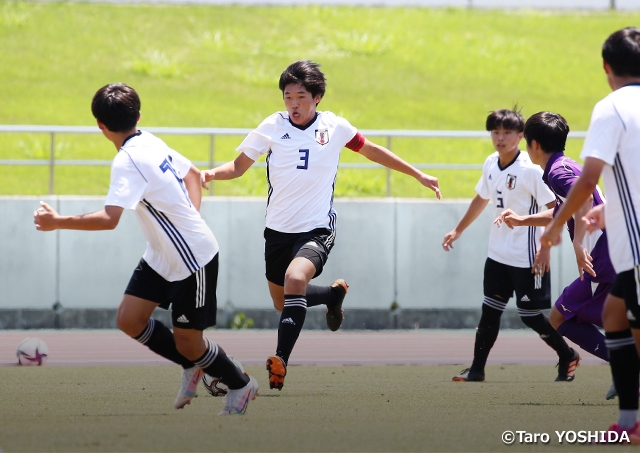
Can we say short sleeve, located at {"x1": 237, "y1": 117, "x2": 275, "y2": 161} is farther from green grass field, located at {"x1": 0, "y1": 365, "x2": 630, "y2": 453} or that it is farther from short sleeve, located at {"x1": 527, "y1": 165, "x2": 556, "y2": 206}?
short sleeve, located at {"x1": 527, "y1": 165, "x2": 556, "y2": 206}

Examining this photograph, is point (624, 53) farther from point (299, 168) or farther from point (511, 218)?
point (299, 168)

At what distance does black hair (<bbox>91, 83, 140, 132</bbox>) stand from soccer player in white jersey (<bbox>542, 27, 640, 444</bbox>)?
7.78 feet

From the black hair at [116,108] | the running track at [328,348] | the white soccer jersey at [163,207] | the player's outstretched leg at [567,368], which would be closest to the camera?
the white soccer jersey at [163,207]

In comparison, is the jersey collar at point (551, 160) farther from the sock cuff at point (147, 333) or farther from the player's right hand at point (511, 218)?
the sock cuff at point (147, 333)

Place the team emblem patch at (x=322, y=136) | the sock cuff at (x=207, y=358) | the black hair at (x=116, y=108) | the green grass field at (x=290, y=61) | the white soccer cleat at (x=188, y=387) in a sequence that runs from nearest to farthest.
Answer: the black hair at (x=116, y=108), the sock cuff at (x=207, y=358), the white soccer cleat at (x=188, y=387), the team emblem patch at (x=322, y=136), the green grass field at (x=290, y=61)

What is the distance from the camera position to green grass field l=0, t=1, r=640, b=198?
2175cm

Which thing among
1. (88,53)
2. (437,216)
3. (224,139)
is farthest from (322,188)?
(88,53)

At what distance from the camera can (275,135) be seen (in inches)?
304

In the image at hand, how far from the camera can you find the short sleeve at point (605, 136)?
4801 mm

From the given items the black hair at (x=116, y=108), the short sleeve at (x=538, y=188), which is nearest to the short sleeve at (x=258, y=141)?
the black hair at (x=116, y=108)

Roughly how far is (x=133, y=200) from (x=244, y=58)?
22.9m

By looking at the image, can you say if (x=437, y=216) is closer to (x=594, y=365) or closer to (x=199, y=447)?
(x=594, y=365)

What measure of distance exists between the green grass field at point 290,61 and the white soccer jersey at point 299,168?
10151mm

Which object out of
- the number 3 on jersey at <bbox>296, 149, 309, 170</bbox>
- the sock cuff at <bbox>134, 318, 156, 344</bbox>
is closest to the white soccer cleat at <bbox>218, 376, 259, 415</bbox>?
the sock cuff at <bbox>134, 318, 156, 344</bbox>
